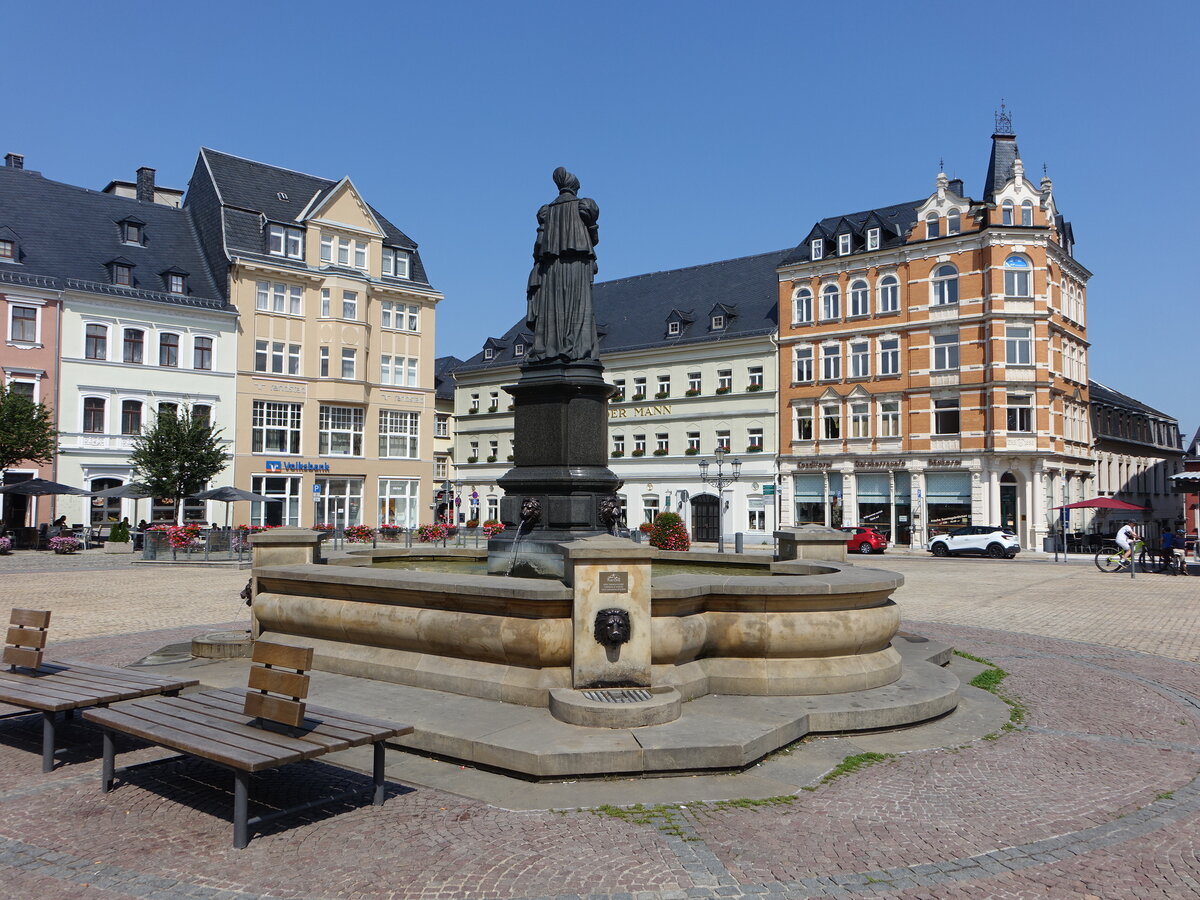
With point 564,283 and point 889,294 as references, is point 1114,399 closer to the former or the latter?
point 889,294

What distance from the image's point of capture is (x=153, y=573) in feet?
84.1

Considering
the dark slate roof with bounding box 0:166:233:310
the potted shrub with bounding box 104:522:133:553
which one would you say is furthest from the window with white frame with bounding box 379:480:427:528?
the potted shrub with bounding box 104:522:133:553

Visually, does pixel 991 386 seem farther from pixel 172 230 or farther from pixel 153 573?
pixel 172 230

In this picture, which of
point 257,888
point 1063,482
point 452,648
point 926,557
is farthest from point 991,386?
point 257,888

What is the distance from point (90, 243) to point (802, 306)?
3595 centimetres

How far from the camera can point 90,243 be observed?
144 feet

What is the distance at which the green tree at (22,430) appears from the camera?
34750 mm

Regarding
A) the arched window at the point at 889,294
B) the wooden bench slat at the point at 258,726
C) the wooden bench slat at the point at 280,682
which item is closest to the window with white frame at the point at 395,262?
the arched window at the point at 889,294

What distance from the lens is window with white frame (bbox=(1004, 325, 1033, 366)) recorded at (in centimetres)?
4331

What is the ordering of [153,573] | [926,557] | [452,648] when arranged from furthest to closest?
1. [926,557]
2. [153,573]
3. [452,648]

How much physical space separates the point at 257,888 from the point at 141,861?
0.78 m

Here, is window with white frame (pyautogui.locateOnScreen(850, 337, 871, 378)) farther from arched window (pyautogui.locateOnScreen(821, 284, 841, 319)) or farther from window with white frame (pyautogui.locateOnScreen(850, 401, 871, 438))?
arched window (pyautogui.locateOnScreen(821, 284, 841, 319))

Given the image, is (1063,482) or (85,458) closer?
(85,458)

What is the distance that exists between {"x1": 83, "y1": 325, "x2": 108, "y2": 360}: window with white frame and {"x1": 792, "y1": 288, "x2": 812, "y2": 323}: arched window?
34243 mm
